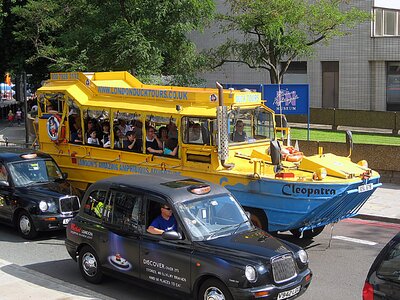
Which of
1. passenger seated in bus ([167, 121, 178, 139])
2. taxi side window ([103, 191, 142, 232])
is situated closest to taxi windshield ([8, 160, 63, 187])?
passenger seated in bus ([167, 121, 178, 139])

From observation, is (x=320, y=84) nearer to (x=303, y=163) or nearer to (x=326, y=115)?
(x=326, y=115)

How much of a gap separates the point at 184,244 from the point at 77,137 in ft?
24.5

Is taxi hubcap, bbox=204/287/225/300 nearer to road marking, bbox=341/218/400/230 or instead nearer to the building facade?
road marking, bbox=341/218/400/230

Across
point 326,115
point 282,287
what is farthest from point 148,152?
point 326,115

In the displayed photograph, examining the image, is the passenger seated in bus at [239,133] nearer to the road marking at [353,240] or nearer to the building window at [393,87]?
the road marking at [353,240]

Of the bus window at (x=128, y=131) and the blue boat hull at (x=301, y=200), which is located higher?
the bus window at (x=128, y=131)

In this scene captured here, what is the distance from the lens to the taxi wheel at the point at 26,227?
38.6ft

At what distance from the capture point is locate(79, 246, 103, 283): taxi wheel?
8.86 metres

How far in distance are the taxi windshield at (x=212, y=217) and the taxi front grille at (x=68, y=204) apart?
4.47 metres

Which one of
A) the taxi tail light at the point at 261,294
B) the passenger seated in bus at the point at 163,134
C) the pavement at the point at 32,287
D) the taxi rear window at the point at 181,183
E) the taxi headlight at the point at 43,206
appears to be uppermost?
the passenger seated in bus at the point at 163,134

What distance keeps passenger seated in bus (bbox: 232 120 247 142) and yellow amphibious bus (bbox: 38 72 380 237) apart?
20 millimetres

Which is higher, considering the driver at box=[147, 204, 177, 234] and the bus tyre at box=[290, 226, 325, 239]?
the driver at box=[147, 204, 177, 234]

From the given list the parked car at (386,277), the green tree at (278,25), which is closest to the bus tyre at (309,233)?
the parked car at (386,277)

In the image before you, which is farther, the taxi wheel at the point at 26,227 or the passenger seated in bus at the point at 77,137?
the passenger seated in bus at the point at 77,137
